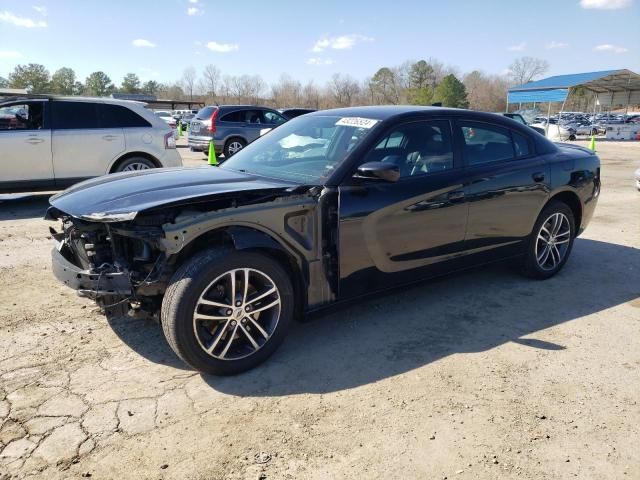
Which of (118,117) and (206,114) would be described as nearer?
(118,117)

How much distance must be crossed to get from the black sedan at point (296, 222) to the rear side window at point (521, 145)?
0.03 meters

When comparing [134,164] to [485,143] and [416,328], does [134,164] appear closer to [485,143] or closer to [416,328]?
[485,143]

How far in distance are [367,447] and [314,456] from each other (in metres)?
0.28

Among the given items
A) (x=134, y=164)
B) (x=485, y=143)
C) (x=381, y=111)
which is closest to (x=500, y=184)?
(x=485, y=143)

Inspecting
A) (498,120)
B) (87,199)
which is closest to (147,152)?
(87,199)

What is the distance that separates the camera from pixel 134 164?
8.52 m

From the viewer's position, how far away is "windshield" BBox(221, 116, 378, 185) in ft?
11.8

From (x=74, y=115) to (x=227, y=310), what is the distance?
6526 millimetres

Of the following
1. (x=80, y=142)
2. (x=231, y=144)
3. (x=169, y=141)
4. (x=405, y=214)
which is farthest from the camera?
(x=231, y=144)

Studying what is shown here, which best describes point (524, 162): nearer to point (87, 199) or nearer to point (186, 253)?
point (186, 253)

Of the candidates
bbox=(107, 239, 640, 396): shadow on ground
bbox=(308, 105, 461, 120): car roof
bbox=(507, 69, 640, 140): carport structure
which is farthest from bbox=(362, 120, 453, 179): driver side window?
bbox=(507, 69, 640, 140): carport structure

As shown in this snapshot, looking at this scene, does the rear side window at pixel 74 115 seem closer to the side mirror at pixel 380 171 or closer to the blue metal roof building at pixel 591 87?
the side mirror at pixel 380 171

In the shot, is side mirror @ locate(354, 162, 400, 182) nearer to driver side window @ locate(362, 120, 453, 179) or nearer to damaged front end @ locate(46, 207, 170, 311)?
driver side window @ locate(362, 120, 453, 179)

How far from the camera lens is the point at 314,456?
2.44m
